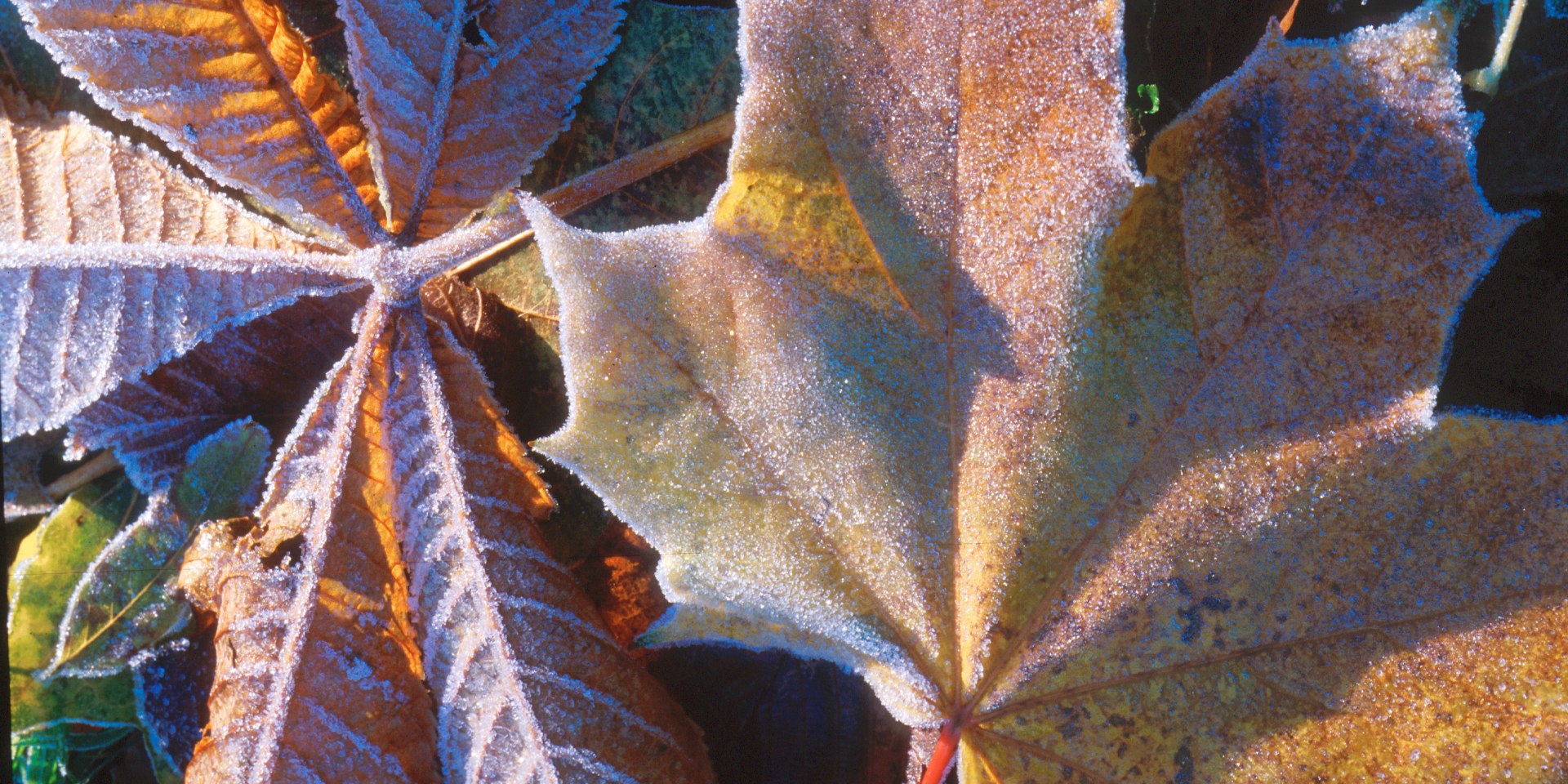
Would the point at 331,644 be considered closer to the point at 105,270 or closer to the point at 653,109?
the point at 105,270

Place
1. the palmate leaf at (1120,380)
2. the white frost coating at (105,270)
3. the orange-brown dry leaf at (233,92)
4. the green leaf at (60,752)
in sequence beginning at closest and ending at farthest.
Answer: the palmate leaf at (1120,380), the orange-brown dry leaf at (233,92), the white frost coating at (105,270), the green leaf at (60,752)

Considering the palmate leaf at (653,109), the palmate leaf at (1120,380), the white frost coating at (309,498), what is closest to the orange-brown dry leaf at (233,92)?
the white frost coating at (309,498)

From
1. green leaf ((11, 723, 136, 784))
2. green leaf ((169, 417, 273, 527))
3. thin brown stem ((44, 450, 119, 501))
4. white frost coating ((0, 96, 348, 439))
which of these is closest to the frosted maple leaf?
white frost coating ((0, 96, 348, 439))

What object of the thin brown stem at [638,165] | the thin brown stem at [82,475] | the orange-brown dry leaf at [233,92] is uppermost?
the orange-brown dry leaf at [233,92]

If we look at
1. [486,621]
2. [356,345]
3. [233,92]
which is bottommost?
[486,621]

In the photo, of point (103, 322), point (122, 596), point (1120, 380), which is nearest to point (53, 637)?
point (122, 596)

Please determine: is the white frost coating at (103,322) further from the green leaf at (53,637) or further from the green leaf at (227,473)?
the green leaf at (53,637)
